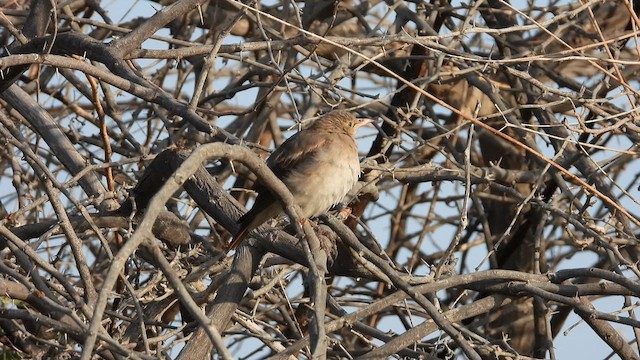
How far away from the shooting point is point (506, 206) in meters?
8.40

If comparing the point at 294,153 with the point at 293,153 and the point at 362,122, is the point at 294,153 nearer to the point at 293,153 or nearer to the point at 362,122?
the point at 293,153

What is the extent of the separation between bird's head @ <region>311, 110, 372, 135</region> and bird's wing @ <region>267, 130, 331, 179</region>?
190 mm

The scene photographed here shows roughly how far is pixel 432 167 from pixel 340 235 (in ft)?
4.20

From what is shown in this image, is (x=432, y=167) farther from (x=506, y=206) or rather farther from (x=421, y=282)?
(x=506, y=206)

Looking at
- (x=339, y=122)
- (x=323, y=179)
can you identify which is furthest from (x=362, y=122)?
(x=323, y=179)

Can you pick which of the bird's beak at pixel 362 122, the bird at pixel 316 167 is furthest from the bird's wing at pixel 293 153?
the bird's beak at pixel 362 122

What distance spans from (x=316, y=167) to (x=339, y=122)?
1.65 ft

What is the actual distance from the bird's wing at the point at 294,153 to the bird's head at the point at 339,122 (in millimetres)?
190

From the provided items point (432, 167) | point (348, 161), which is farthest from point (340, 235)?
point (432, 167)

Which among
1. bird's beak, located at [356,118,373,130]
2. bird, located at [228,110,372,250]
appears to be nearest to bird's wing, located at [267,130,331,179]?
bird, located at [228,110,372,250]

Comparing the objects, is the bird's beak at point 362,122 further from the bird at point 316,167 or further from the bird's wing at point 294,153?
the bird's wing at point 294,153

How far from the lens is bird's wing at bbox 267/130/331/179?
18.1 ft

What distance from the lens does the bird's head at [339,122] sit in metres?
5.81

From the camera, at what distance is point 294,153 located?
5.52 m
